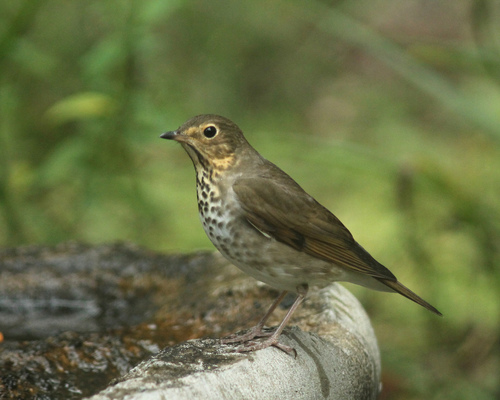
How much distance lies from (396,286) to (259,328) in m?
0.68

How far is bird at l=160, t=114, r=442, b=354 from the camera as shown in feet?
10.4

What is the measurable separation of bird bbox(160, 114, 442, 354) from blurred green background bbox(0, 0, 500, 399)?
59.2 inches

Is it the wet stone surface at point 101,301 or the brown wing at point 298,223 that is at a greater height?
the brown wing at point 298,223

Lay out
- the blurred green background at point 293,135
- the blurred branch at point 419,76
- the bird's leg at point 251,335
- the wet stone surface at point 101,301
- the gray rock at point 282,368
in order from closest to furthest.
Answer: the gray rock at point 282,368
the bird's leg at point 251,335
the wet stone surface at point 101,301
the blurred branch at point 419,76
the blurred green background at point 293,135

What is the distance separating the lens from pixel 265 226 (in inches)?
126

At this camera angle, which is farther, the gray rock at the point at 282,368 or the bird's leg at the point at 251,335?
the bird's leg at the point at 251,335

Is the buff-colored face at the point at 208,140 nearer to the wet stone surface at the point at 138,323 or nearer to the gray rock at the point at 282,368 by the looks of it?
the wet stone surface at the point at 138,323

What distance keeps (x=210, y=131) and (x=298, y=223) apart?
0.60 metres

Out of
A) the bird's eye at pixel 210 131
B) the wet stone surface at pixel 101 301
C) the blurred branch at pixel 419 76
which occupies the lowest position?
the wet stone surface at pixel 101 301

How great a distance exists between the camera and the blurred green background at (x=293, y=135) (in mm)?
5109

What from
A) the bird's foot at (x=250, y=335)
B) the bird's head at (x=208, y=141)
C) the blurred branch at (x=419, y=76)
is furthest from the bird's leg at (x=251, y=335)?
the blurred branch at (x=419, y=76)

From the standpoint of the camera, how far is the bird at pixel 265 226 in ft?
10.4

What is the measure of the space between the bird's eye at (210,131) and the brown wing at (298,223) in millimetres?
280


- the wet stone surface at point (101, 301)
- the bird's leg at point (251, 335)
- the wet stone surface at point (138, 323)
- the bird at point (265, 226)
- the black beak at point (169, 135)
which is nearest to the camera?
the wet stone surface at point (138, 323)
